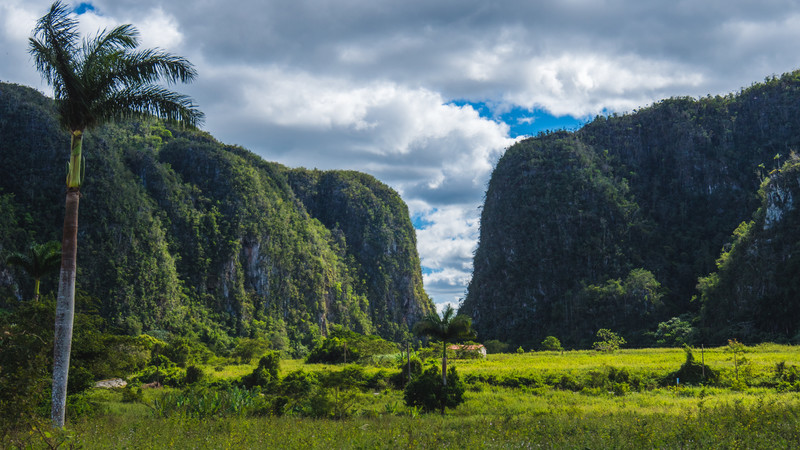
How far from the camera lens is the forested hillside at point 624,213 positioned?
97.6 m

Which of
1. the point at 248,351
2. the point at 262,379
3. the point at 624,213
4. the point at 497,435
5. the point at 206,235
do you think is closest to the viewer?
the point at 497,435

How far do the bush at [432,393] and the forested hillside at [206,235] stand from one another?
2896 cm

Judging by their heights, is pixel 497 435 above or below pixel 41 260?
below

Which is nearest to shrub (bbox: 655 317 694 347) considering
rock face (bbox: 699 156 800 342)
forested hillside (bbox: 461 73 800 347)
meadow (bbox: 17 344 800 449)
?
rock face (bbox: 699 156 800 342)

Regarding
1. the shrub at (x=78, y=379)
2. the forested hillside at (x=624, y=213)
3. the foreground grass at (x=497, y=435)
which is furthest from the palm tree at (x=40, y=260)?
the forested hillside at (x=624, y=213)

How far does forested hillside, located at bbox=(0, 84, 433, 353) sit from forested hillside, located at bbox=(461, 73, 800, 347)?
41.2 meters

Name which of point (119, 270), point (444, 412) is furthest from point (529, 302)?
point (444, 412)

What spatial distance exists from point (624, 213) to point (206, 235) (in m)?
81.3

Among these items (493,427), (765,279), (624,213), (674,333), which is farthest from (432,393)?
(624,213)

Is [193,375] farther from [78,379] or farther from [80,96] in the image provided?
[80,96]

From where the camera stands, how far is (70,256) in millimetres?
11930

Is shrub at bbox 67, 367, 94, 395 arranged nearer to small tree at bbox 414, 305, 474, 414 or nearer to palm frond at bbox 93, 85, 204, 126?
palm frond at bbox 93, 85, 204, 126

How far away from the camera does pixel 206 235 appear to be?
113750 mm

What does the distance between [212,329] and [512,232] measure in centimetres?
6016
